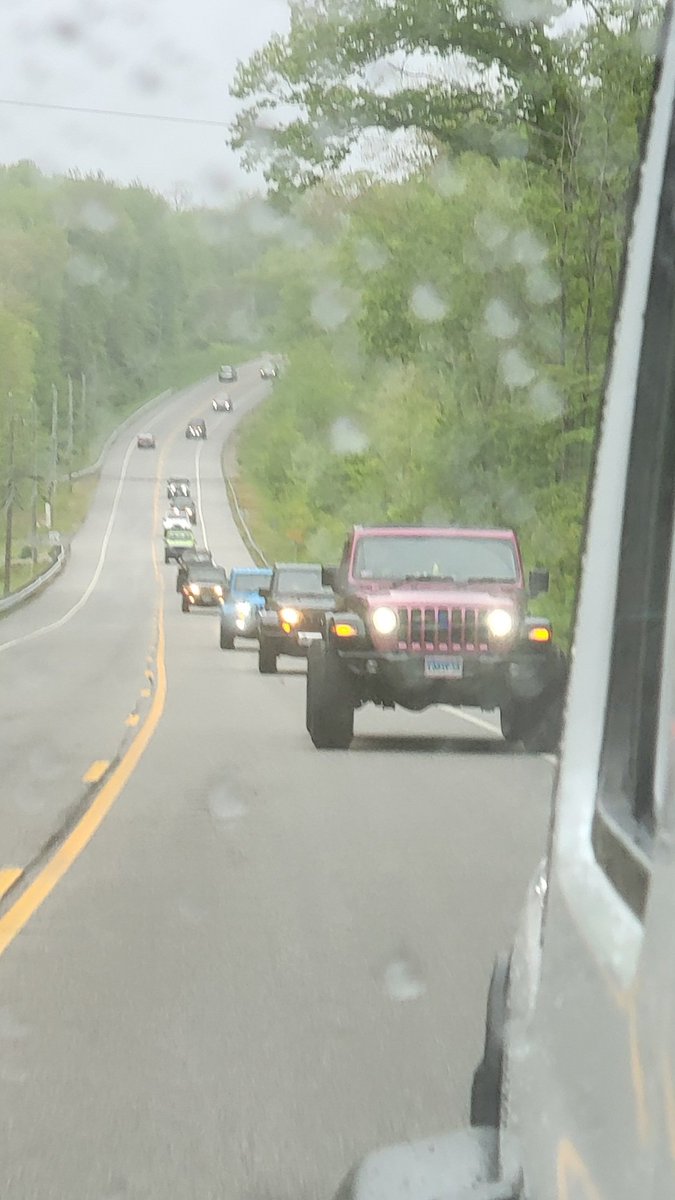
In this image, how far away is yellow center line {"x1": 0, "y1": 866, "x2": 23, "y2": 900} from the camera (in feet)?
30.8

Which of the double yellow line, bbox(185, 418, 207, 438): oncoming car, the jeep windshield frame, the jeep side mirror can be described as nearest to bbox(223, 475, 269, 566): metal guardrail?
bbox(185, 418, 207, 438): oncoming car

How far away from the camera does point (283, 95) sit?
36500 mm

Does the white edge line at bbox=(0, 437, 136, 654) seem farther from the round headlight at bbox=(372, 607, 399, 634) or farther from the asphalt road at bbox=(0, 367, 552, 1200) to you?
the asphalt road at bbox=(0, 367, 552, 1200)

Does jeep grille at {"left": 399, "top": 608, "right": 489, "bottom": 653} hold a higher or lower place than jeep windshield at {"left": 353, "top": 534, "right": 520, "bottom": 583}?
lower

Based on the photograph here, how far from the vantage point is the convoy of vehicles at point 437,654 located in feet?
55.2

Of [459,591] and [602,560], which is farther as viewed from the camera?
[459,591]

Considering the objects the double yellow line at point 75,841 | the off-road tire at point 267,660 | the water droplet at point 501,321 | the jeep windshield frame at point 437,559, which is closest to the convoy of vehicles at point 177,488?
the water droplet at point 501,321

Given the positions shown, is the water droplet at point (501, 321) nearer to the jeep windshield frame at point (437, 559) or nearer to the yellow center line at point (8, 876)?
the jeep windshield frame at point (437, 559)

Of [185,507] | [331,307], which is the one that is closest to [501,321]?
[331,307]

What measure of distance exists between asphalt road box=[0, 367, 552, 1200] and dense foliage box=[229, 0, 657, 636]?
41.4 feet

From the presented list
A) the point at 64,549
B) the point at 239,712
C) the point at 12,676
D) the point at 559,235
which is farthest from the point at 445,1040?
the point at 64,549

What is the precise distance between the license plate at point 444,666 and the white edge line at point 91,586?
21178 mm

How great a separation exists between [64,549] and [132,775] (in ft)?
260

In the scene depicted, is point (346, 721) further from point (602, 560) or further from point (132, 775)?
point (602, 560)
